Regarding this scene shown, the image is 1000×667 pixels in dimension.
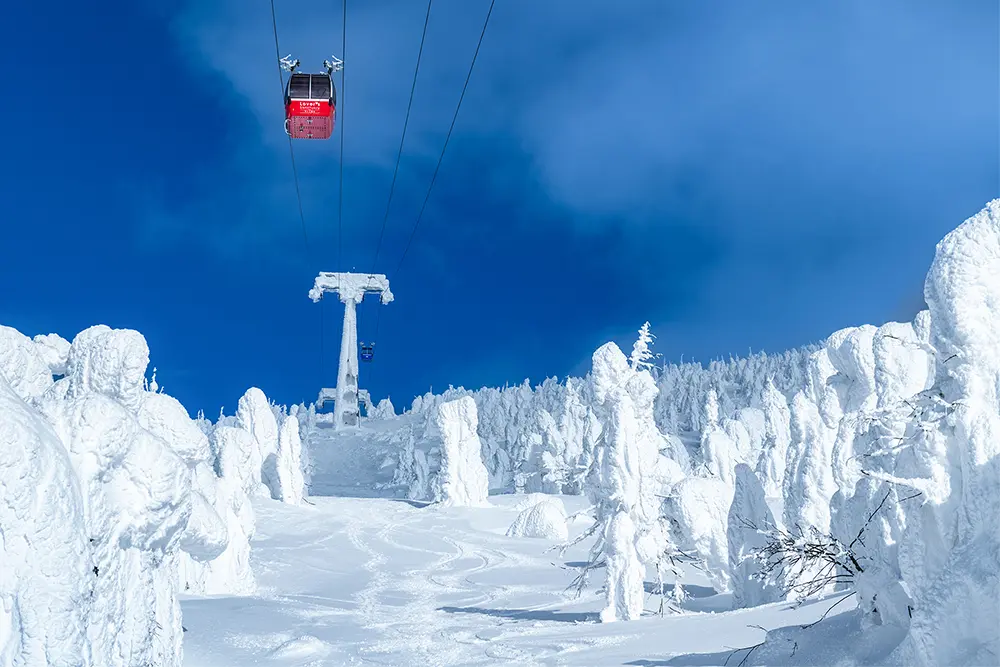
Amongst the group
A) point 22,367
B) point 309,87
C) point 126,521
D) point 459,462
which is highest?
point 309,87

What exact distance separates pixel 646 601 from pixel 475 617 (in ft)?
14.1

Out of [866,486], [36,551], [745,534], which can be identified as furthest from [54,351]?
[745,534]

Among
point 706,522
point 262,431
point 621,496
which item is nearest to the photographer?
point 621,496

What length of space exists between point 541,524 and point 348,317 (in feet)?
148

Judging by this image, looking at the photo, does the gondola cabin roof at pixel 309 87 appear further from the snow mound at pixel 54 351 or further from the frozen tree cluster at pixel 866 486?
the frozen tree cluster at pixel 866 486

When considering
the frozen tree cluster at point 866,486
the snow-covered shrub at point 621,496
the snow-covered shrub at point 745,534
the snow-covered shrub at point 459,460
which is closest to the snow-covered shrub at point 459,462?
the snow-covered shrub at point 459,460

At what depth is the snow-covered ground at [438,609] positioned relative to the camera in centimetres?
1120

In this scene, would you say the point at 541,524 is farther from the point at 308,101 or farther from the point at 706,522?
the point at 308,101

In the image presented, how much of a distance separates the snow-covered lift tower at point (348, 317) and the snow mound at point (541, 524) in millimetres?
43118

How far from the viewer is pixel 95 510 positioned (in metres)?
5.39

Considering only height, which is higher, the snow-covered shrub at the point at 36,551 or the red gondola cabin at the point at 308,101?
the red gondola cabin at the point at 308,101

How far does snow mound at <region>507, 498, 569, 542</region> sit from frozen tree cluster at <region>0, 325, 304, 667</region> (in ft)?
88.0

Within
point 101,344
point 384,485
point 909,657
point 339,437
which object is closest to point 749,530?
point 909,657

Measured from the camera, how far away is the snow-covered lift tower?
75562 mm
